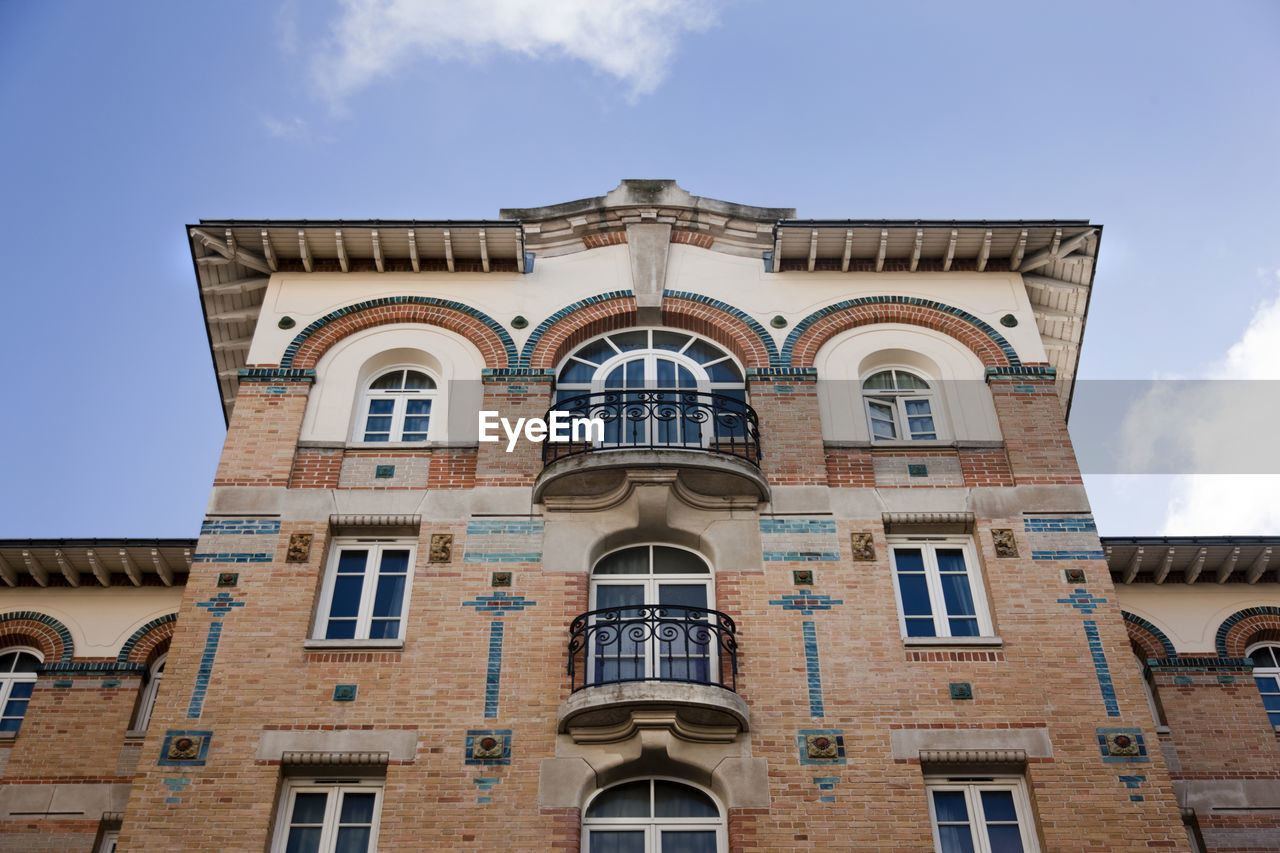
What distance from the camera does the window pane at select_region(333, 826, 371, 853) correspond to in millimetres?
12320

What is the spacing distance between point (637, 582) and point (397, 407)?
4229mm

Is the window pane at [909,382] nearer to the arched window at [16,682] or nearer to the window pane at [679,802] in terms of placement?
the window pane at [679,802]

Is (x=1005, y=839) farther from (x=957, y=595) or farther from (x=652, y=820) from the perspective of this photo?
(x=652, y=820)

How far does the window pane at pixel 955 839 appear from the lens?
12.3m

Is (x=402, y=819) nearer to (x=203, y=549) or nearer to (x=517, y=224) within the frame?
(x=203, y=549)

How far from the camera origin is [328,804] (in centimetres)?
1262

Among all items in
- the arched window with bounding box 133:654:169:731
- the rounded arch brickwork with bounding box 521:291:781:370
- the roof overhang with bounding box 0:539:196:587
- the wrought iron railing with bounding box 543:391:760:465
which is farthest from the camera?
the roof overhang with bounding box 0:539:196:587

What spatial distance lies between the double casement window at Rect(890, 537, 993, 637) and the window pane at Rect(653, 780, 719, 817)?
3004mm

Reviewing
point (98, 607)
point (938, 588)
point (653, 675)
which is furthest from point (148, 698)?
point (938, 588)

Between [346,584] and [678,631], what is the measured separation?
13.1ft

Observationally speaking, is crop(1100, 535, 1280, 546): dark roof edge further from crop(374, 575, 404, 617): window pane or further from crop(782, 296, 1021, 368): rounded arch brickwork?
crop(374, 575, 404, 617): window pane

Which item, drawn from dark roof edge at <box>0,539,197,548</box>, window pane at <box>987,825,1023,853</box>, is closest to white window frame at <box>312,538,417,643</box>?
dark roof edge at <box>0,539,197,548</box>

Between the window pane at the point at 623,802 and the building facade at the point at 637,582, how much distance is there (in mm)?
31

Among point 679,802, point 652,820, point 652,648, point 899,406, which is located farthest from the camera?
point 899,406
